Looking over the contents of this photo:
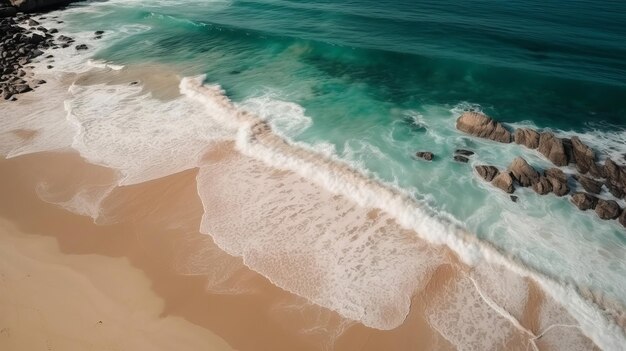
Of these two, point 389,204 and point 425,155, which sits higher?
point 425,155

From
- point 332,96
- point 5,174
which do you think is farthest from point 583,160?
point 5,174

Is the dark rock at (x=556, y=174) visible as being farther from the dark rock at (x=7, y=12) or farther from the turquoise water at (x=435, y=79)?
the dark rock at (x=7, y=12)

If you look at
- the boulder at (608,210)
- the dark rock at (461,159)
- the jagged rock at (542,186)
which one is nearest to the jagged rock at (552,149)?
the jagged rock at (542,186)

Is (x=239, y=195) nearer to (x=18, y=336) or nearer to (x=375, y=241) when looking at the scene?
(x=375, y=241)

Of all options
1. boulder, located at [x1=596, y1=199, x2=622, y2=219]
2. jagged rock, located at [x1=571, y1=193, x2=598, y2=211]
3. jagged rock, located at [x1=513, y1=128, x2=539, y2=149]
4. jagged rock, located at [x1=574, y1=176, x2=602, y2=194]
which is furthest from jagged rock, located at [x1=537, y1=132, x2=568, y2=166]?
boulder, located at [x1=596, y1=199, x2=622, y2=219]

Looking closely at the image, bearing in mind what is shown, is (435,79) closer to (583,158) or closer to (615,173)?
(583,158)

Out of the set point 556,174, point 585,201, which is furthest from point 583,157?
point 585,201
